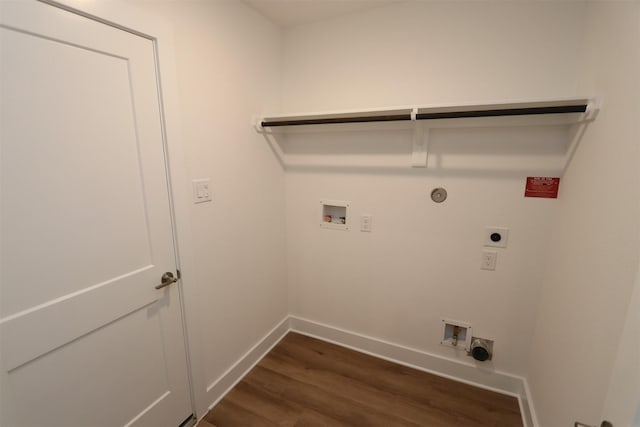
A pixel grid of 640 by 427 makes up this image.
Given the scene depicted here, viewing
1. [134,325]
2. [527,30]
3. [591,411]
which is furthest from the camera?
[527,30]

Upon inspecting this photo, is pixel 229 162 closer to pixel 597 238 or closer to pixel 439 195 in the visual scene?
pixel 439 195

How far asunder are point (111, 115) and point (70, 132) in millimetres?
162

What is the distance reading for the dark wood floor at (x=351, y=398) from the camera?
168 cm

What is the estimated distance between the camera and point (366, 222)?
6.76ft

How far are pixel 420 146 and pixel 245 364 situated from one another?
195 cm

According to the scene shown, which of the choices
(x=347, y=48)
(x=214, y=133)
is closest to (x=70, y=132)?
(x=214, y=133)

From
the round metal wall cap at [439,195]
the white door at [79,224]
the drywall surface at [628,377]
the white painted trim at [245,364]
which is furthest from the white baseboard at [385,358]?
the drywall surface at [628,377]

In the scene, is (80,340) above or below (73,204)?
below

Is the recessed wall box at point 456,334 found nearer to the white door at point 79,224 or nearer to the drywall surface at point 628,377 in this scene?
the drywall surface at point 628,377

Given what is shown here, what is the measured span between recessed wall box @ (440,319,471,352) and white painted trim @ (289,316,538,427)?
0.43 feet

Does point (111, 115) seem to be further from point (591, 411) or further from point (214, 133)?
point (591, 411)

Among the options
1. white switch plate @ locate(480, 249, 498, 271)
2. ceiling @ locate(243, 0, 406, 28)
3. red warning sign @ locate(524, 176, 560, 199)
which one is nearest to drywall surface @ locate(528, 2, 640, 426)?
red warning sign @ locate(524, 176, 560, 199)

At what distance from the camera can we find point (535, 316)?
1.71 meters

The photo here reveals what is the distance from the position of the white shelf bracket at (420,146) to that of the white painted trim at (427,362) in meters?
1.39
